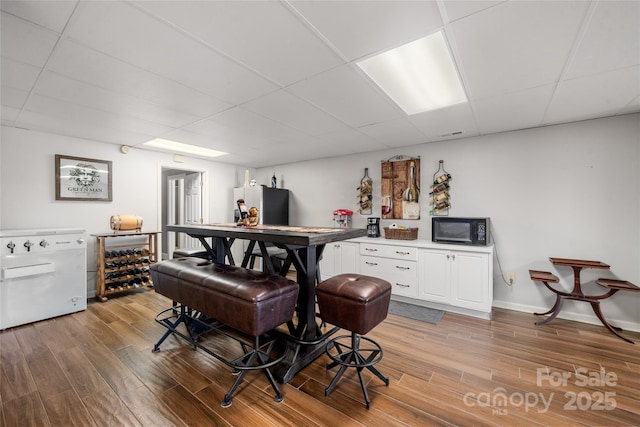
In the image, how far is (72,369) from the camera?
201 cm

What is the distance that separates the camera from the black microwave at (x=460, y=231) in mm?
3207

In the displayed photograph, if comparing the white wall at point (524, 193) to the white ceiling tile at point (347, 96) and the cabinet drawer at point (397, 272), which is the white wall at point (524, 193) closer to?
the cabinet drawer at point (397, 272)

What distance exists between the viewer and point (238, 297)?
163 cm

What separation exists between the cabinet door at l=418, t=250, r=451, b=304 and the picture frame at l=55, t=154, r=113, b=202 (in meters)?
4.77

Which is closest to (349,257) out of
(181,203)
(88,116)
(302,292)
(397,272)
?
(397,272)

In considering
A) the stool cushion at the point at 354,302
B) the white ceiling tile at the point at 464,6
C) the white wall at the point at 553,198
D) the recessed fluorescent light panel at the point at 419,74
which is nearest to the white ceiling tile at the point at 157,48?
the recessed fluorescent light panel at the point at 419,74

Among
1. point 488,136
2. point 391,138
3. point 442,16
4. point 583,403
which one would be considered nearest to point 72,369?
point 442,16

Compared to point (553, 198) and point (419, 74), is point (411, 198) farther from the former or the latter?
point (419, 74)

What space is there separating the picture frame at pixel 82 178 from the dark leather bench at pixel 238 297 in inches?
108

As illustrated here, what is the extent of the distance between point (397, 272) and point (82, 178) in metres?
4.74

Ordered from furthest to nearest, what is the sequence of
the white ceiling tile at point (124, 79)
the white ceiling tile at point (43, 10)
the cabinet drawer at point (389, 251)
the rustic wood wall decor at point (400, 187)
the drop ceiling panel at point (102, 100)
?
1. the rustic wood wall decor at point (400, 187)
2. the cabinet drawer at point (389, 251)
3. the drop ceiling panel at point (102, 100)
4. the white ceiling tile at point (124, 79)
5. the white ceiling tile at point (43, 10)

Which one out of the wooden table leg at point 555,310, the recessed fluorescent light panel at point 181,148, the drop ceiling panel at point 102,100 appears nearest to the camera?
the drop ceiling panel at point 102,100

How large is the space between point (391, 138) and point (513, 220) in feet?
6.30

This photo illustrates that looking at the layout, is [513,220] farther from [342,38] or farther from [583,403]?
[342,38]
